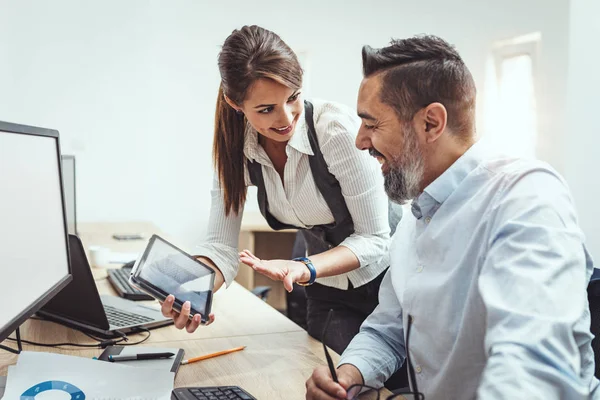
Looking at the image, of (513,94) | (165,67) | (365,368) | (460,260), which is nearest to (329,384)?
(365,368)

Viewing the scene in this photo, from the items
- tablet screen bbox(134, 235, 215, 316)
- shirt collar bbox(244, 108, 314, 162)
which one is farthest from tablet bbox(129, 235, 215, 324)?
shirt collar bbox(244, 108, 314, 162)

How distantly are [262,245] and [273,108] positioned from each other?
2.48m

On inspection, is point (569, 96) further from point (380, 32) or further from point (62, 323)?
point (62, 323)

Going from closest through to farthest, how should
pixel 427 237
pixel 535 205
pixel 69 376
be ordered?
pixel 535 205, pixel 69 376, pixel 427 237

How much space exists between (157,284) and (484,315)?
664 mm

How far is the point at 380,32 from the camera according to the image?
4.33 m

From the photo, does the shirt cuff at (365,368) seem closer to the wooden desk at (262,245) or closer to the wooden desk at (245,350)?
the wooden desk at (245,350)

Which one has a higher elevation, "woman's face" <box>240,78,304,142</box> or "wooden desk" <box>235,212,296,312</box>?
"woman's face" <box>240,78,304,142</box>

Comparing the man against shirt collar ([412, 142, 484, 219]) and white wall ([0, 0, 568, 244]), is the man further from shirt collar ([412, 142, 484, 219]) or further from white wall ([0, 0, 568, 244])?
white wall ([0, 0, 568, 244])

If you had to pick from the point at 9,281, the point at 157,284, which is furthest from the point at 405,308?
the point at 9,281

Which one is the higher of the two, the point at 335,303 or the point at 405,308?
the point at 405,308

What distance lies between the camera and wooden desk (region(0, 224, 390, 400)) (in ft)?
4.00

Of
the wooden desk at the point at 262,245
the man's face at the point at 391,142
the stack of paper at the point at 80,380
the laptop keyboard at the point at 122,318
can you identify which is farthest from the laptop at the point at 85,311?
the wooden desk at the point at 262,245

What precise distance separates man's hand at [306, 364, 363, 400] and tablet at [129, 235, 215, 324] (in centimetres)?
38
